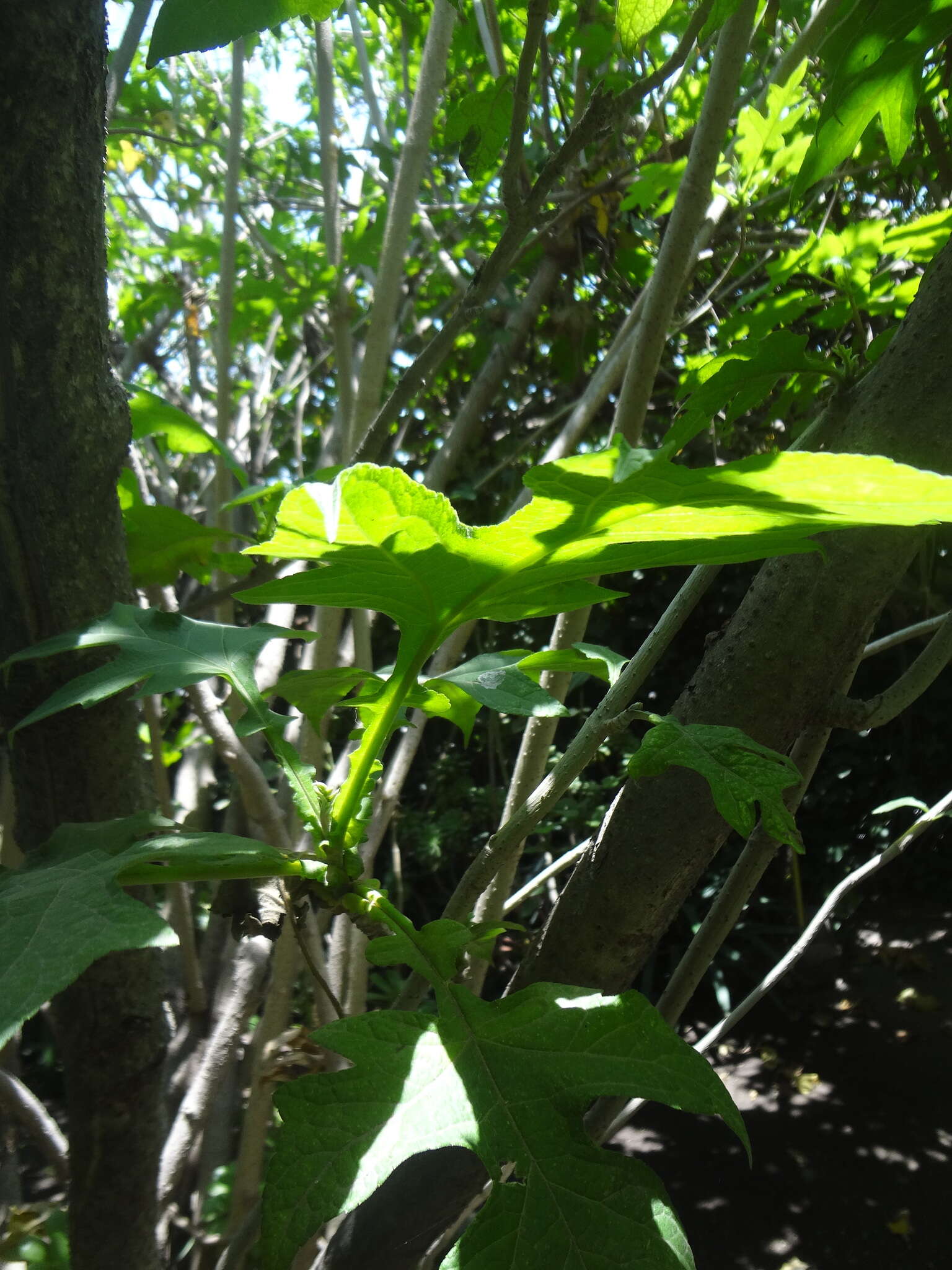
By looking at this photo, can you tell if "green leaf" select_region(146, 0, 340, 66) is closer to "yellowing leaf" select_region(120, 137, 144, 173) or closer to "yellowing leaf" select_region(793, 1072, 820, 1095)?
"yellowing leaf" select_region(120, 137, 144, 173)

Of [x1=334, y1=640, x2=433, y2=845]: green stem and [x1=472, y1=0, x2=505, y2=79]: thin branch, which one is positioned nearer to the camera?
[x1=334, y1=640, x2=433, y2=845]: green stem

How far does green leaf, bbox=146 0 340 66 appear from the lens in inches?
23.2

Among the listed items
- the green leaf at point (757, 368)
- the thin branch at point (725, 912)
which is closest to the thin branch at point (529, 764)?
the thin branch at point (725, 912)

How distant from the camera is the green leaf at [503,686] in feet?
→ 2.13

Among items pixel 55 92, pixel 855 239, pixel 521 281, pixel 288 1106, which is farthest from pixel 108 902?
pixel 521 281

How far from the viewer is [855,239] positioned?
1.26 m

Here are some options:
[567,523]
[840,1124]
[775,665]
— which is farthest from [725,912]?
[840,1124]

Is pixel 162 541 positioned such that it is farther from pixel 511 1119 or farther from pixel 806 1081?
pixel 806 1081

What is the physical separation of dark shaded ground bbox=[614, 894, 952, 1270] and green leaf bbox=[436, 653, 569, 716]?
7.79ft

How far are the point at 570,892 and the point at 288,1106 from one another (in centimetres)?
34

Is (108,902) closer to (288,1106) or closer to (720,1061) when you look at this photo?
(288,1106)

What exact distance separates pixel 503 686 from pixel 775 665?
218mm

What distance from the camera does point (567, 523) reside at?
478 mm

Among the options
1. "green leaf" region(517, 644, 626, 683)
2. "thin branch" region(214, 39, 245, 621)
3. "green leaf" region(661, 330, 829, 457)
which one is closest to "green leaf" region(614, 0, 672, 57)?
"green leaf" region(661, 330, 829, 457)
